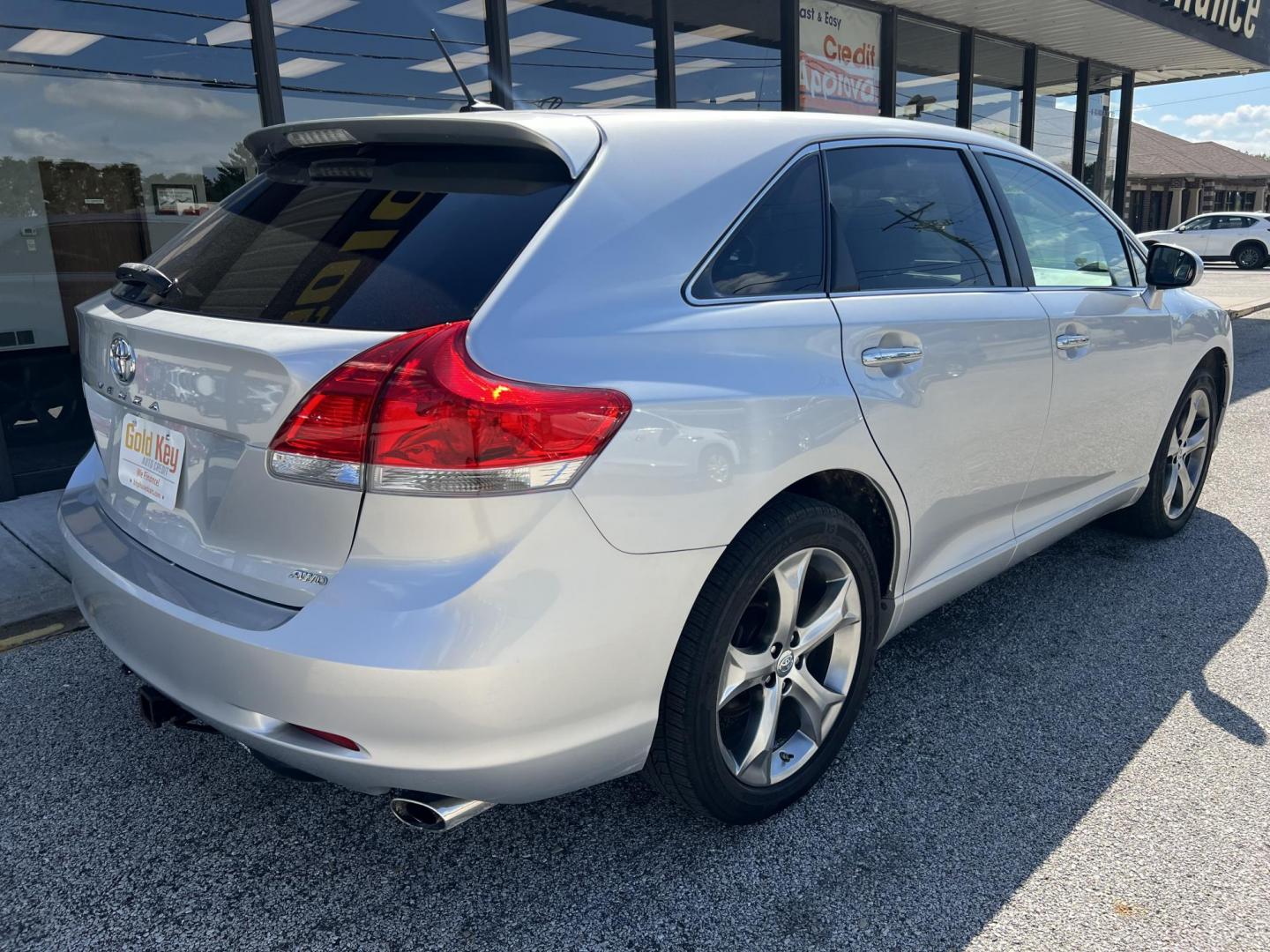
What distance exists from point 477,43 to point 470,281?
6055 millimetres

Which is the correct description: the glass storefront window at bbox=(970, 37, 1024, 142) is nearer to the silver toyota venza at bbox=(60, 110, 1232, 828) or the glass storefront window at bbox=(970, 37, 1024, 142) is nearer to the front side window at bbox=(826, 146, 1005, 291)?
the front side window at bbox=(826, 146, 1005, 291)

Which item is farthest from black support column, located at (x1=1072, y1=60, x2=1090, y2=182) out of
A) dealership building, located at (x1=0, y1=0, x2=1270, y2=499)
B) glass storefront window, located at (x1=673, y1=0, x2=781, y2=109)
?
glass storefront window, located at (x1=673, y1=0, x2=781, y2=109)

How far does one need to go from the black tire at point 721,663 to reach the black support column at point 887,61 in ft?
30.8

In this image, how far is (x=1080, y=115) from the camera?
14727 millimetres

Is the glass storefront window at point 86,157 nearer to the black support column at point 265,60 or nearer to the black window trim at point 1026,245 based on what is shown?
the black support column at point 265,60

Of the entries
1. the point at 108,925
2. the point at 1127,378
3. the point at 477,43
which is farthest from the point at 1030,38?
the point at 108,925

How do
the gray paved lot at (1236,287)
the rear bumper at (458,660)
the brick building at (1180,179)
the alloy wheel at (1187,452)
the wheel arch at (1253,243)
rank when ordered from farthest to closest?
the brick building at (1180,179) → the wheel arch at (1253,243) → the gray paved lot at (1236,287) → the alloy wheel at (1187,452) → the rear bumper at (458,660)

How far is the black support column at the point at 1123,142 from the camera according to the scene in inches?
621

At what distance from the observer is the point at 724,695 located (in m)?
2.16

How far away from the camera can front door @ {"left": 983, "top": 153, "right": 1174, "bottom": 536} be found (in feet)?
10.3

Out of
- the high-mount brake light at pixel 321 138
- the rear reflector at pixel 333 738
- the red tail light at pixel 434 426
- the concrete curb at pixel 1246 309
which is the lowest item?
the concrete curb at pixel 1246 309

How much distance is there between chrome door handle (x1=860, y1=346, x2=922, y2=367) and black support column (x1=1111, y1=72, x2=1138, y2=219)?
15528 mm

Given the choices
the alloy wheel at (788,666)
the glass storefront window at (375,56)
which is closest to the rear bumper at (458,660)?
the alloy wheel at (788,666)

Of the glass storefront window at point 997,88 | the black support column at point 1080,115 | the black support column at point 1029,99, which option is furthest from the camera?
the black support column at point 1080,115
